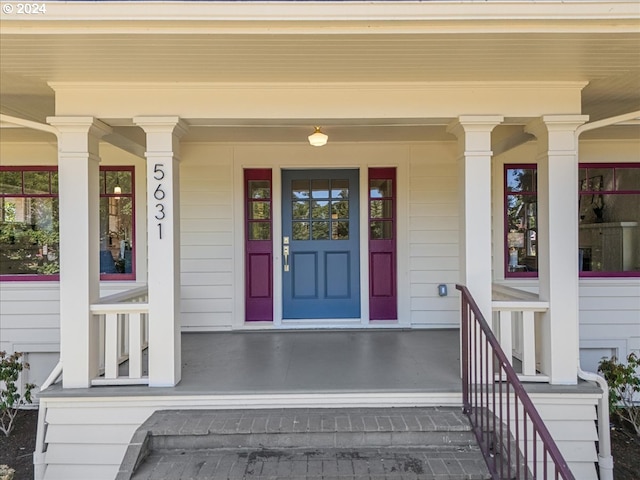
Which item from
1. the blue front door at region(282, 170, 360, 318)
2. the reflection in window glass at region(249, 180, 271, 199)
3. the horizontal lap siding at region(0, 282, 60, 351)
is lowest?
the horizontal lap siding at region(0, 282, 60, 351)

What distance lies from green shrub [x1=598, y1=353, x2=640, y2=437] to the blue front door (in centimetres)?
242

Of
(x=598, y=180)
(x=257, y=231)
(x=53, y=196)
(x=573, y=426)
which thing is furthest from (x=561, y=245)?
(x=53, y=196)

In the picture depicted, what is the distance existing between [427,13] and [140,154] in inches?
115

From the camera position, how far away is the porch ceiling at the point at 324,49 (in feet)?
7.29

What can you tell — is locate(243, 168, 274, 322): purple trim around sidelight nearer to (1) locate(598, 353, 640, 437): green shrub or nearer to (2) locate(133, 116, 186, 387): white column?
(2) locate(133, 116, 186, 387): white column

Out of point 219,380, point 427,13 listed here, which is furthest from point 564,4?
point 219,380

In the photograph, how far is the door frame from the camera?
4.71 metres

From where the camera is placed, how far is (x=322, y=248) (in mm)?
4805

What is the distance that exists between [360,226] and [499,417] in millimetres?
2555

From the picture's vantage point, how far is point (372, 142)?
4.69m

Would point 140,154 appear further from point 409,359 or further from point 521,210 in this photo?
point 521,210

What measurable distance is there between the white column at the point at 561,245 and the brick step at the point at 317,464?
1.02 metres

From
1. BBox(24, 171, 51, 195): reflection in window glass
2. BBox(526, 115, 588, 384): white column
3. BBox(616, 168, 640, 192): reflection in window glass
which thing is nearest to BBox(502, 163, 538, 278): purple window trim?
BBox(616, 168, 640, 192): reflection in window glass

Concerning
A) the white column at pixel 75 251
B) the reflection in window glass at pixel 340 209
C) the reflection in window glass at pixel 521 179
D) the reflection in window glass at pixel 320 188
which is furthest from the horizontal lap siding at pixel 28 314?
the reflection in window glass at pixel 521 179
